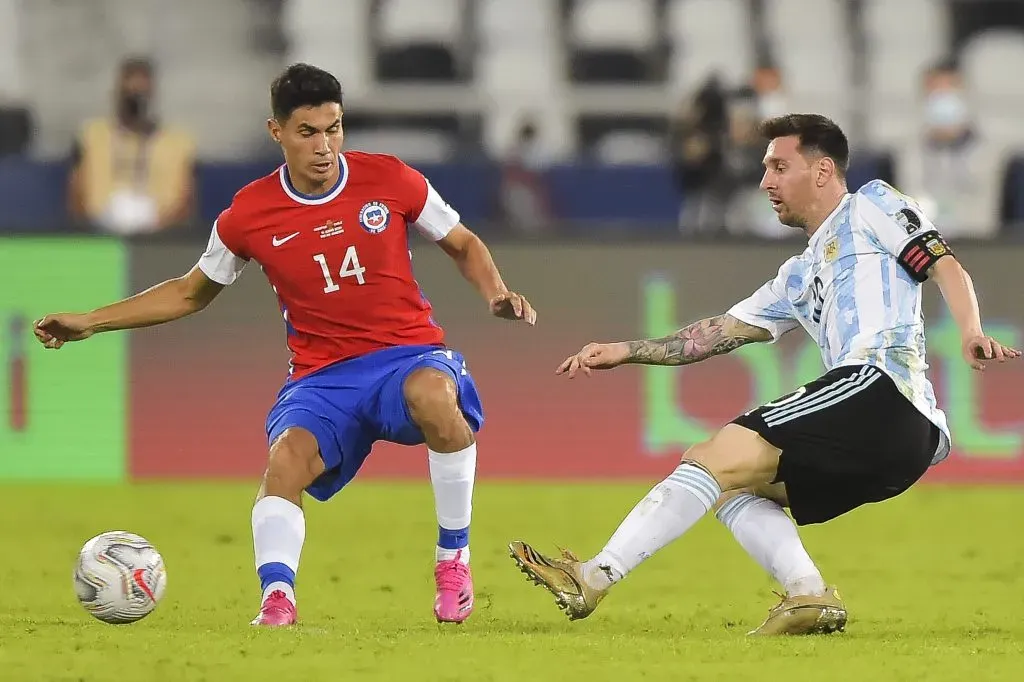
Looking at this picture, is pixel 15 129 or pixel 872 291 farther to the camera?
pixel 15 129

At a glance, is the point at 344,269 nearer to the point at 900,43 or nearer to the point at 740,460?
the point at 740,460

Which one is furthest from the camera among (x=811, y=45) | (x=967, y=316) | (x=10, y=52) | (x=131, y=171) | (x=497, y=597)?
(x=811, y=45)

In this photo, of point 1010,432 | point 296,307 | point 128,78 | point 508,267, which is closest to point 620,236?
point 508,267

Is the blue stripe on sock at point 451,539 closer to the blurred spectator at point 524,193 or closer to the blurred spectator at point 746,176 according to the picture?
the blurred spectator at point 746,176

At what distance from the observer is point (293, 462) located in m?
6.11

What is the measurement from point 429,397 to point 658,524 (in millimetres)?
873

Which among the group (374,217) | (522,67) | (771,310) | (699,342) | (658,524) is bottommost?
(658,524)

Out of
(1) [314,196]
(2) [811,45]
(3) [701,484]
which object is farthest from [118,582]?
(2) [811,45]

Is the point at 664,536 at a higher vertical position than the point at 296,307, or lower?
lower

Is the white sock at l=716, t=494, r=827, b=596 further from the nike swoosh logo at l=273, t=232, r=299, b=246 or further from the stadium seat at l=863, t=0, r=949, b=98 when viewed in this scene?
the stadium seat at l=863, t=0, r=949, b=98

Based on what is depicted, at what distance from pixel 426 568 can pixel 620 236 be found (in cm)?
382

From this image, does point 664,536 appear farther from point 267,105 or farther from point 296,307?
point 267,105

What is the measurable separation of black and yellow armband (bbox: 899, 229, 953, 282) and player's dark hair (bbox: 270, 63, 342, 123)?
1869 millimetres

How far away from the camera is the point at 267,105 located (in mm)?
16625
